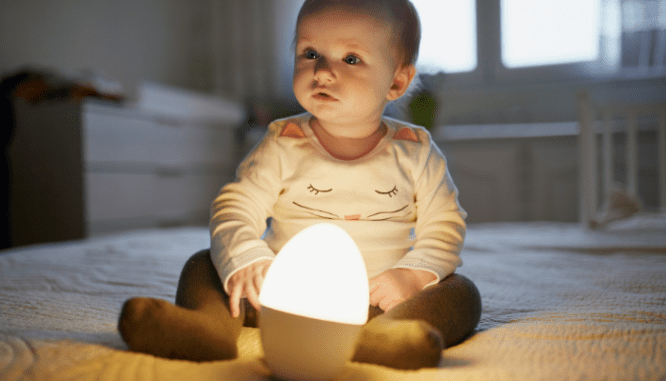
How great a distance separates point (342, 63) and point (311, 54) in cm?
5

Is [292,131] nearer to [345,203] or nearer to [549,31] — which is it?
[345,203]

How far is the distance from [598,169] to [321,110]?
2630 mm

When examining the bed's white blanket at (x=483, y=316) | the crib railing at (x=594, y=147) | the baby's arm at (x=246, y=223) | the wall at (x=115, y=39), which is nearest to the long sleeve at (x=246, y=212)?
the baby's arm at (x=246, y=223)

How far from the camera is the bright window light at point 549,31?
296 centimetres

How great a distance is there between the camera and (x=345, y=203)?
691 millimetres

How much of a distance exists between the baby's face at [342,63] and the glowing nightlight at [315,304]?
0.24 meters

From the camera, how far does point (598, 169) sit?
280 cm

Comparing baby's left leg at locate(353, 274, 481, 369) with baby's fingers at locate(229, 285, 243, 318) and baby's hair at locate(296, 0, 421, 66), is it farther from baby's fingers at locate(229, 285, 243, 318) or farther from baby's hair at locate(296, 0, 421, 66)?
baby's hair at locate(296, 0, 421, 66)

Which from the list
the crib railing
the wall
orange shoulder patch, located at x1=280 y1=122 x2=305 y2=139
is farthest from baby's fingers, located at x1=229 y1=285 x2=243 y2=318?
the wall

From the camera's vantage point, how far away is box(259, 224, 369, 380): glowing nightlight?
443 mm

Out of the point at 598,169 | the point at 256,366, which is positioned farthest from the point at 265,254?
the point at 598,169

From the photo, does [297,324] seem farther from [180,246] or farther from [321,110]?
[180,246]

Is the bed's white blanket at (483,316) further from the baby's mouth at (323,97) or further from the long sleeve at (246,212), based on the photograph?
the baby's mouth at (323,97)

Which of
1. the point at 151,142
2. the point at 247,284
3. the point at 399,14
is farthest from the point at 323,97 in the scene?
the point at 151,142
